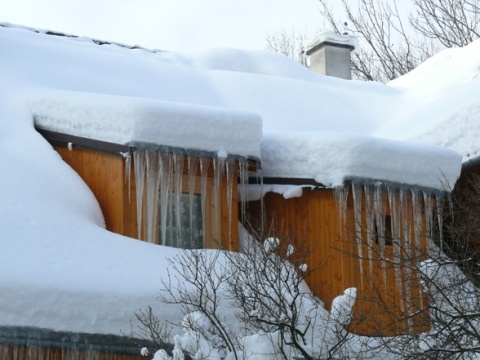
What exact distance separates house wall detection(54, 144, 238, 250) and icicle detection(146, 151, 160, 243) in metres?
0.10

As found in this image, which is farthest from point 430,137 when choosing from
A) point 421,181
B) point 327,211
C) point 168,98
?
point 168,98

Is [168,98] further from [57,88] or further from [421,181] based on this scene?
[421,181]

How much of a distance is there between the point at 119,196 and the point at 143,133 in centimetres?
74

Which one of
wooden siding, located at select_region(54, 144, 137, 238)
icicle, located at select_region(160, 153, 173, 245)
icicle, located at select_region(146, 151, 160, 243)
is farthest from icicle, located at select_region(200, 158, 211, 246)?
wooden siding, located at select_region(54, 144, 137, 238)

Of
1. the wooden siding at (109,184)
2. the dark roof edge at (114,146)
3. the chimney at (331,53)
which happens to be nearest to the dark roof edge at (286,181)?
the dark roof edge at (114,146)

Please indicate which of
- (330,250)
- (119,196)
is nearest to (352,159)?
(330,250)

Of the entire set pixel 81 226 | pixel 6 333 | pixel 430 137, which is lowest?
pixel 6 333

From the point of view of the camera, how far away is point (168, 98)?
549 inches

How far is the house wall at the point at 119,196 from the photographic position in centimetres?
1132

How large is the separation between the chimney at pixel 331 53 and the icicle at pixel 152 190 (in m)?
8.66

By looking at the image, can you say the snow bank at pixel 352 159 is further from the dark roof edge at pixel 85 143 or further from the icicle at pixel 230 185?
the dark roof edge at pixel 85 143

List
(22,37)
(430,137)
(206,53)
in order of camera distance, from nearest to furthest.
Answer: (430,137) < (22,37) < (206,53)

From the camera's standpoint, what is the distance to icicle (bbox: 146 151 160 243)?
1138 centimetres

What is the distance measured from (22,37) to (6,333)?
676 cm
